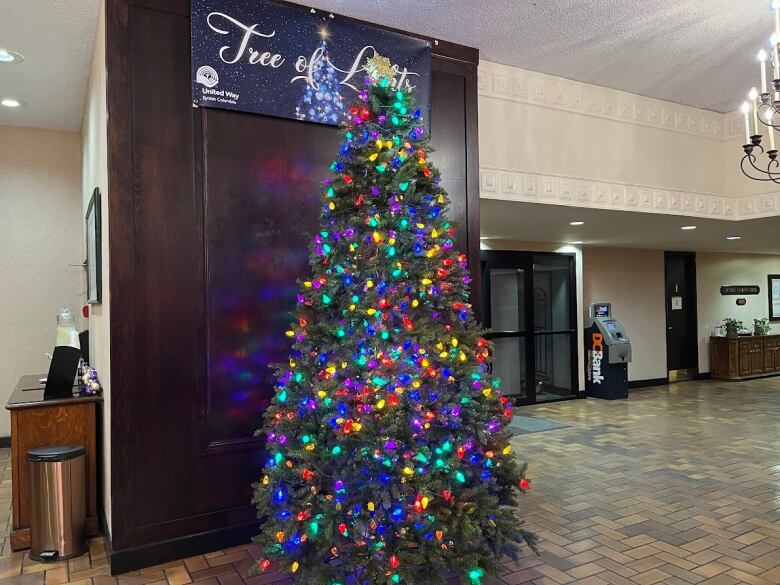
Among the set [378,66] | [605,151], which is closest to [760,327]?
[605,151]

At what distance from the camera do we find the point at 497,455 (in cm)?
255

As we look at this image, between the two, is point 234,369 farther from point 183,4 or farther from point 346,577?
point 183,4

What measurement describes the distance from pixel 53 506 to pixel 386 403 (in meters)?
2.01

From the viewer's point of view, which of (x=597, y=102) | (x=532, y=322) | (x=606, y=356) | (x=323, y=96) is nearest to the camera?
(x=323, y=96)

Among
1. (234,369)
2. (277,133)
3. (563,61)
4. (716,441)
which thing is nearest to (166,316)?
(234,369)

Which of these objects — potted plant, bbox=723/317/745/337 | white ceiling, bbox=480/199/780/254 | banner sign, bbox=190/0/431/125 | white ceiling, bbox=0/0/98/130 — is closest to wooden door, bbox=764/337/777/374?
potted plant, bbox=723/317/745/337

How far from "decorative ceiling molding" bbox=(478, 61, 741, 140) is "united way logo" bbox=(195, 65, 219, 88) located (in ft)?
6.77

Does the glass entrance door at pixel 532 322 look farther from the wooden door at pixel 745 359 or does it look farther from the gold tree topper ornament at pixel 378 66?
the gold tree topper ornament at pixel 378 66

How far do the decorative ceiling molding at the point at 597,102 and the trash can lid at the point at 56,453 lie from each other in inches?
141

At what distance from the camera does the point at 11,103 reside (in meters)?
4.64

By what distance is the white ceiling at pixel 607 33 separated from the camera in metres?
3.49

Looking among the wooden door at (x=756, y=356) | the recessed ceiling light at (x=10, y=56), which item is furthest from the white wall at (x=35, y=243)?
the wooden door at (x=756, y=356)

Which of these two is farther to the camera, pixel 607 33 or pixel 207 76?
pixel 607 33

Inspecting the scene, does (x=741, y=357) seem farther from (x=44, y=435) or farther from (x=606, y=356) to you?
(x=44, y=435)
